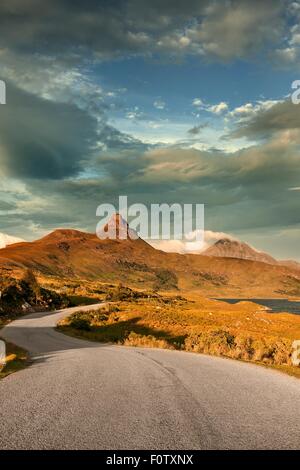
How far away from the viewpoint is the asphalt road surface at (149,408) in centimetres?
764

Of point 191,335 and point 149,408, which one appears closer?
point 149,408

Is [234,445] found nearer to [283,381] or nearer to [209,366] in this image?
[283,381]

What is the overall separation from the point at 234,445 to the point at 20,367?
41.4ft

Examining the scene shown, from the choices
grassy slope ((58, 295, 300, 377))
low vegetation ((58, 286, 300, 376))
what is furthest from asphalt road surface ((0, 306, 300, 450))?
low vegetation ((58, 286, 300, 376))

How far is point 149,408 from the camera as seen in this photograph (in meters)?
10.1

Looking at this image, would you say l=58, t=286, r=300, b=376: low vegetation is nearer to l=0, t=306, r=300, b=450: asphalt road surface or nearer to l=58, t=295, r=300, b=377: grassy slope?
l=58, t=295, r=300, b=377: grassy slope

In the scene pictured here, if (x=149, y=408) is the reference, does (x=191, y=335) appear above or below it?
below

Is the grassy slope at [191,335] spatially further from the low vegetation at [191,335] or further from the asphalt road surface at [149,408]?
the asphalt road surface at [149,408]

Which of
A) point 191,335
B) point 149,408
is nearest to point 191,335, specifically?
point 191,335

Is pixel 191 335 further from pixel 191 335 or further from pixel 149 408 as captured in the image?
pixel 149 408

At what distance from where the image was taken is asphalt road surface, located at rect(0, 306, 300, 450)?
7645 mm

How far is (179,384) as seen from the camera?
1333cm

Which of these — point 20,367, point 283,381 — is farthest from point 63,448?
point 20,367

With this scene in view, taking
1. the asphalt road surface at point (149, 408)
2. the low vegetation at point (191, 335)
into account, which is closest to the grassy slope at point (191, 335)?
the low vegetation at point (191, 335)
